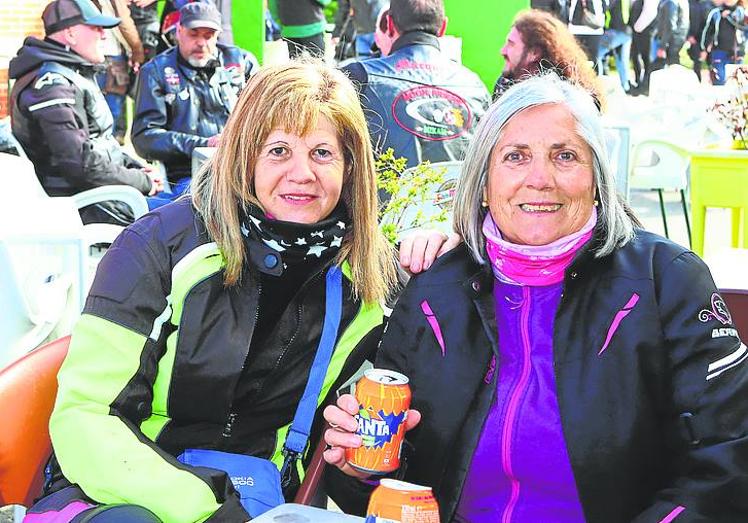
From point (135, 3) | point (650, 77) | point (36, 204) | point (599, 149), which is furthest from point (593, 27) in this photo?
point (599, 149)

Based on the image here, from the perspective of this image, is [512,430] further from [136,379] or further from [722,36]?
[722,36]

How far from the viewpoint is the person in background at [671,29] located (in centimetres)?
980

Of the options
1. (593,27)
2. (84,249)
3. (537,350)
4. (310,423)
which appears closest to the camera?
(537,350)

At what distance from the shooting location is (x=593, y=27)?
9.66 m

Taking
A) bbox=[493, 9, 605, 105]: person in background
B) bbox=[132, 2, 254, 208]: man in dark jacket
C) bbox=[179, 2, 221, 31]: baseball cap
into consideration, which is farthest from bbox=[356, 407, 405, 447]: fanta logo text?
bbox=[179, 2, 221, 31]: baseball cap

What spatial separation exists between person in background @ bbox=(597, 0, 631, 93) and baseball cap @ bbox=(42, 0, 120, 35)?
539 cm

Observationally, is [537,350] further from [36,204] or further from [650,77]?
[650,77]

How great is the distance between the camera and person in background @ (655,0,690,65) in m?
9.80

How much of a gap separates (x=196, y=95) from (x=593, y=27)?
4.74 m

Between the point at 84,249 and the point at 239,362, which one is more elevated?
the point at 239,362

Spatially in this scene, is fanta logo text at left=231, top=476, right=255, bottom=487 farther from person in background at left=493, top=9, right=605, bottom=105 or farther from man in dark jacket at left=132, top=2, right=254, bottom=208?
man in dark jacket at left=132, top=2, right=254, bottom=208

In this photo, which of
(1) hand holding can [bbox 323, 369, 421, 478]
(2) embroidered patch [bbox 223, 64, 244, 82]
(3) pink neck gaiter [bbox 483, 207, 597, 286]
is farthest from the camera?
(2) embroidered patch [bbox 223, 64, 244, 82]

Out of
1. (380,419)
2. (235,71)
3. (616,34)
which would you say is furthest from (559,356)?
(616,34)

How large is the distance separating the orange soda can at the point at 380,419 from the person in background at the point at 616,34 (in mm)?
8479
